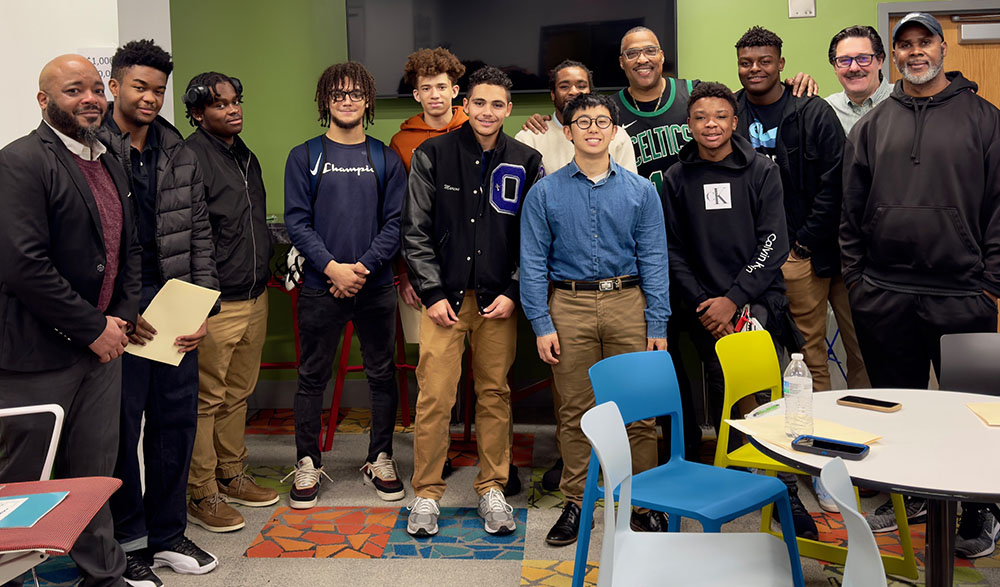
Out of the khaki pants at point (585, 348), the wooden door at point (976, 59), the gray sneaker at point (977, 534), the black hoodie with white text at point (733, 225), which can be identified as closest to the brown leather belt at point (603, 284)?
the khaki pants at point (585, 348)

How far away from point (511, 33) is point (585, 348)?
233 cm

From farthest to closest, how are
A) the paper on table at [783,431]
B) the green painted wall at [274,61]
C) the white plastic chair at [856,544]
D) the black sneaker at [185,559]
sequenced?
the green painted wall at [274,61] → the black sneaker at [185,559] → the paper on table at [783,431] → the white plastic chair at [856,544]

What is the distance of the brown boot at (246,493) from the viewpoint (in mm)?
3520

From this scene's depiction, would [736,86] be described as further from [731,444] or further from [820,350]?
[731,444]

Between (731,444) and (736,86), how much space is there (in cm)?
245

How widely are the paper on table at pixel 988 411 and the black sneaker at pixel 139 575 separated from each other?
8.36 feet

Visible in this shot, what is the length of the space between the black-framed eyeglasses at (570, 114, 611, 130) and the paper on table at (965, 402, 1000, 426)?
150 centimetres

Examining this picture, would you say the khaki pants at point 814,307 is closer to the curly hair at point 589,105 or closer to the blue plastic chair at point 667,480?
the curly hair at point 589,105

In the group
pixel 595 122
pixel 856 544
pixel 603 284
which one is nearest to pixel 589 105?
pixel 595 122

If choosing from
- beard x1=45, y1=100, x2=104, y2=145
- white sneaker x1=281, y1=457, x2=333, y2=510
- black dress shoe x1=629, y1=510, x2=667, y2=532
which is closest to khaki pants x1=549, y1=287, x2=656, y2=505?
black dress shoe x1=629, y1=510, x2=667, y2=532

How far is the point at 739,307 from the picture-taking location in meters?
3.23

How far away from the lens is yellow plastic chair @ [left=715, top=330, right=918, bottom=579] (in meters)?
2.70

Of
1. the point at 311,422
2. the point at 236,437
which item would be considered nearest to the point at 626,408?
the point at 311,422

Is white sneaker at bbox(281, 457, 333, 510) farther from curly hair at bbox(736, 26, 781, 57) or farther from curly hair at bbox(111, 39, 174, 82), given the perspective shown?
curly hair at bbox(736, 26, 781, 57)
